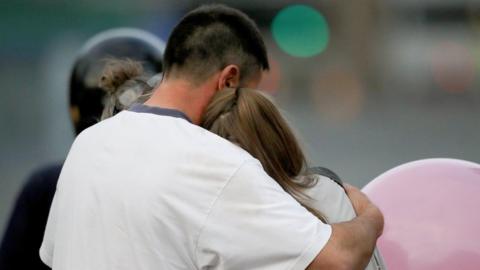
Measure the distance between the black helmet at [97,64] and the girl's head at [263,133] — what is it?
38.3 inches

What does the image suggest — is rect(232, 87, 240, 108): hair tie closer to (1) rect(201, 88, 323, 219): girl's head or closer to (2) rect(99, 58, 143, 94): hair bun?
(1) rect(201, 88, 323, 219): girl's head

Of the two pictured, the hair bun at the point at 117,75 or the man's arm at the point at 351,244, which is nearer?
the man's arm at the point at 351,244

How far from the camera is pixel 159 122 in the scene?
5.93 ft

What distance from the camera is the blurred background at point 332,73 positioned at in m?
10.4

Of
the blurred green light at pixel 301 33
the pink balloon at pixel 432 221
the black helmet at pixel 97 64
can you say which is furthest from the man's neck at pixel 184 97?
the blurred green light at pixel 301 33

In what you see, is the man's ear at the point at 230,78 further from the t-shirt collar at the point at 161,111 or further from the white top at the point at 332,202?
the white top at the point at 332,202

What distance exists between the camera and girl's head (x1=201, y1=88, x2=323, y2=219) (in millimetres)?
1821

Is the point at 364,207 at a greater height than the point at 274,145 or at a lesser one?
lesser

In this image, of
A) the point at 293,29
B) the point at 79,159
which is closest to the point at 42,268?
the point at 79,159

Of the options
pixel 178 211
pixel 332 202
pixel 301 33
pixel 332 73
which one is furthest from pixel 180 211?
pixel 301 33

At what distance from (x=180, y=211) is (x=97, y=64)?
1.39 m

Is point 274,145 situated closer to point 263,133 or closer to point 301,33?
point 263,133

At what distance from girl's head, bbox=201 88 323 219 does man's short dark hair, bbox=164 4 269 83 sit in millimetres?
140

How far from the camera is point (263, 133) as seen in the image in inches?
71.9
